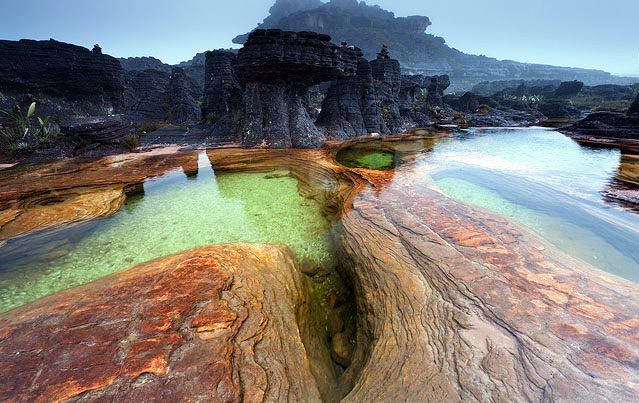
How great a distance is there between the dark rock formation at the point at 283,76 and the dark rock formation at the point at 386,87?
6543 millimetres

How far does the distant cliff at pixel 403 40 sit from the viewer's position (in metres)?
101

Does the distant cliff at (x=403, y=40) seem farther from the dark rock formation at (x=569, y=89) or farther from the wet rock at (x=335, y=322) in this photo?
the wet rock at (x=335, y=322)

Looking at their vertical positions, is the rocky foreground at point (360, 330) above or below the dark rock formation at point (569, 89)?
below

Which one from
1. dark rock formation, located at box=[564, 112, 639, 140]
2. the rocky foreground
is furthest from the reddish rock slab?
dark rock formation, located at box=[564, 112, 639, 140]

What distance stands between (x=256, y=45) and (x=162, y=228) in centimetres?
1106

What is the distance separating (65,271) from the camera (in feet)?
15.5

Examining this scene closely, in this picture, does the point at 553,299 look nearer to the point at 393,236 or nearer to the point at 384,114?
the point at 393,236

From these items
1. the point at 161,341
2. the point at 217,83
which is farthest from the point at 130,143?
the point at 161,341

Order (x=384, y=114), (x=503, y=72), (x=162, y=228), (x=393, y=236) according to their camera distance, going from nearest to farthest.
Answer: (x=393, y=236) → (x=162, y=228) → (x=384, y=114) → (x=503, y=72)

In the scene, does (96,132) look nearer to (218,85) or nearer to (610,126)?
(218,85)

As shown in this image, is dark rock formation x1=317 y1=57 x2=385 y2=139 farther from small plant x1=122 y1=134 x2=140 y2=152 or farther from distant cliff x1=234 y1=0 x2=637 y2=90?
distant cliff x1=234 y1=0 x2=637 y2=90

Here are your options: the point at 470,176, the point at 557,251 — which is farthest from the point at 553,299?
the point at 470,176

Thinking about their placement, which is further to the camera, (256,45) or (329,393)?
(256,45)

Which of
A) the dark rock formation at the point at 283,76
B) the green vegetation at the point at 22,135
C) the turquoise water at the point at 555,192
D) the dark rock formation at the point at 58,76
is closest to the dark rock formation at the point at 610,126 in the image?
the turquoise water at the point at 555,192
